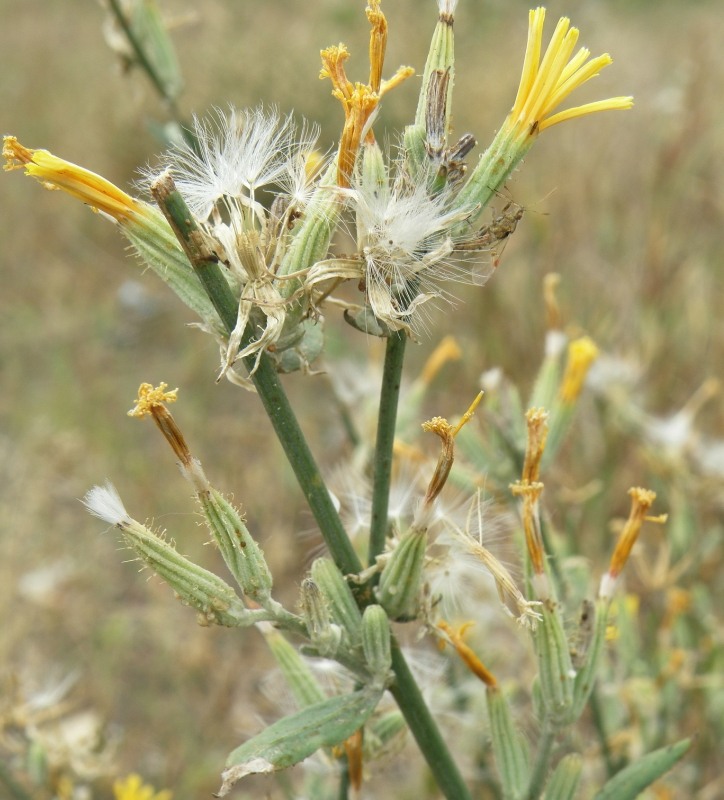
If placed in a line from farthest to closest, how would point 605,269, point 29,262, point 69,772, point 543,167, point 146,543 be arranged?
point 29,262 → point 543,167 → point 605,269 → point 69,772 → point 146,543

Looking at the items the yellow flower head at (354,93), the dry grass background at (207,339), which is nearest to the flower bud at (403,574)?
the yellow flower head at (354,93)

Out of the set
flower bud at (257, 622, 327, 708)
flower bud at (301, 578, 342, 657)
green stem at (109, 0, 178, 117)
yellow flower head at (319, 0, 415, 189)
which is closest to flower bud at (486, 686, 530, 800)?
flower bud at (257, 622, 327, 708)

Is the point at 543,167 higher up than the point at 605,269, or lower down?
higher up

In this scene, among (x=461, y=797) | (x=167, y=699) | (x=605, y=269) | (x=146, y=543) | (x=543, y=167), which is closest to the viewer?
(x=146, y=543)

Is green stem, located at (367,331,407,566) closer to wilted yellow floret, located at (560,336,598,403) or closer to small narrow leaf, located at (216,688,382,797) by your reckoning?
small narrow leaf, located at (216,688,382,797)

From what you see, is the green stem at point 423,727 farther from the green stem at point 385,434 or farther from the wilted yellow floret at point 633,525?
the wilted yellow floret at point 633,525

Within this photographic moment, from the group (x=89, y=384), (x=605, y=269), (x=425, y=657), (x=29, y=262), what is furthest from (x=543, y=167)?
(x=425, y=657)

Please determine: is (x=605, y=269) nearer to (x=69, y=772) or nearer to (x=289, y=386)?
(x=289, y=386)
